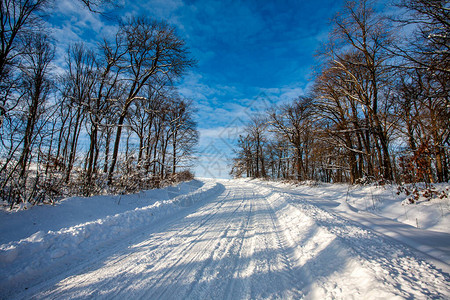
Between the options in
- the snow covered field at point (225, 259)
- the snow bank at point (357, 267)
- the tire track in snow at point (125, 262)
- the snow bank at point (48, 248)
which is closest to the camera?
the snow bank at point (357, 267)

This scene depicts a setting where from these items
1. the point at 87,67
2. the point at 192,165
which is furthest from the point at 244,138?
the point at 87,67

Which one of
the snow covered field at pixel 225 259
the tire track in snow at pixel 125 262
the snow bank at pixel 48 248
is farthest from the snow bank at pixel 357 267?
the snow bank at pixel 48 248

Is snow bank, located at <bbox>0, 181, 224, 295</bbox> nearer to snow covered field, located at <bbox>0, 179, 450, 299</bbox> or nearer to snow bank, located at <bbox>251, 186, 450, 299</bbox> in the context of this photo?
snow covered field, located at <bbox>0, 179, 450, 299</bbox>

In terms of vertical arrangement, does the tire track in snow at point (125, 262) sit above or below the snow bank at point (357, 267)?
below

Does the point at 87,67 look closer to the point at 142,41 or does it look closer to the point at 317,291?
the point at 142,41

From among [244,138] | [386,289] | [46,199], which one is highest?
[244,138]

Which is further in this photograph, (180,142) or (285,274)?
(180,142)

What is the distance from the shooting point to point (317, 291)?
7.15 ft

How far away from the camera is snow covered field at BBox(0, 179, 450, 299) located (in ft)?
7.14

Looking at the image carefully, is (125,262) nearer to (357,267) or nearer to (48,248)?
(48,248)

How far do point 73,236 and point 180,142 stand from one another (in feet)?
59.5

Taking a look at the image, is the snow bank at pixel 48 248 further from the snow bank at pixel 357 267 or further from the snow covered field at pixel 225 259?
the snow bank at pixel 357 267

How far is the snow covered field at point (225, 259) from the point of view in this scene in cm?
218

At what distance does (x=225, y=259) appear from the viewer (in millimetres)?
2996
